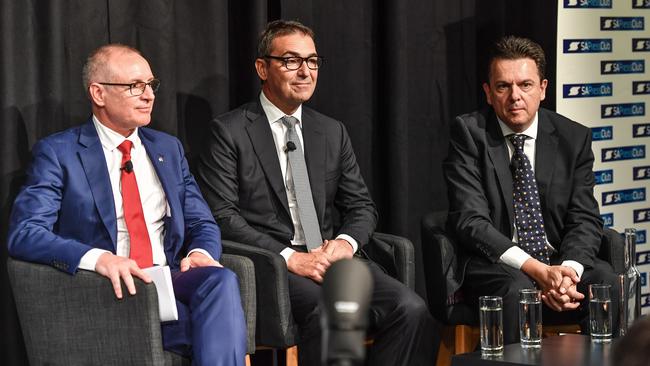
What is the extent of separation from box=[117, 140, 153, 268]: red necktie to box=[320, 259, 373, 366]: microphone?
250 centimetres

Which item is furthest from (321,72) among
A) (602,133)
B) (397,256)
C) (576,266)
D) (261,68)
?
(602,133)

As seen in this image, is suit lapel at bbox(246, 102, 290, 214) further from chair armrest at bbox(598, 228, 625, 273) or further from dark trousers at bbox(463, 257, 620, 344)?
chair armrest at bbox(598, 228, 625, 273)

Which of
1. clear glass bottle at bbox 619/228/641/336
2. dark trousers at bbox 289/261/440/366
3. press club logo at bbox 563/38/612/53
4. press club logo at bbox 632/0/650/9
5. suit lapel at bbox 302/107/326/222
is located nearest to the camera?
clear glass bottle at bbox 619/228/641/336

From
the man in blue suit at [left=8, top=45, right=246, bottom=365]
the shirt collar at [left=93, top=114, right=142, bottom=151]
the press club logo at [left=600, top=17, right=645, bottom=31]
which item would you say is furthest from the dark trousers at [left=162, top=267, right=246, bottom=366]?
the press club logo at [left=600, top=17, right=645, bottom=31]

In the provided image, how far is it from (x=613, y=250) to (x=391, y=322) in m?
1.10

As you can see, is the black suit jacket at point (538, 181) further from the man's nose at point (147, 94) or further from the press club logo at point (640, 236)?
the man's nose at point (147, 94)

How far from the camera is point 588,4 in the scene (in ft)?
17.9

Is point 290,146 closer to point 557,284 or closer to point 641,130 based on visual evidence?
point 557,284

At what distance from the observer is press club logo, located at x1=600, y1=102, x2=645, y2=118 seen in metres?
5.53

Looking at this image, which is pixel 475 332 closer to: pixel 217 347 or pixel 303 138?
pixel 303 138

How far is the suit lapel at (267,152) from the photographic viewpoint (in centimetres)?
425

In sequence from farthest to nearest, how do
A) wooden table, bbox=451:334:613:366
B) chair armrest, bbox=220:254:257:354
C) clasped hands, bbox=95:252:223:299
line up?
chair armrest, bbox=220:254:257:354 < clasped hands, bbox=95:252:223:299 < wooden table, bbox=451:334:613:366

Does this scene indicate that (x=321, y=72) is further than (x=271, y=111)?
Yes

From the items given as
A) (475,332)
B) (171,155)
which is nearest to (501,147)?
(475,332)
